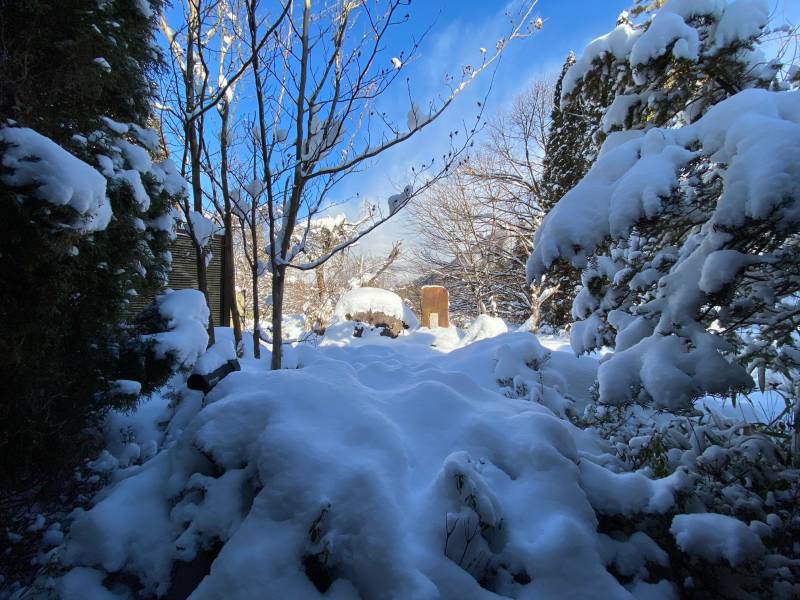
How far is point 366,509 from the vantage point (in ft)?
4.00

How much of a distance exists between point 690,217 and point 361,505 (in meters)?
1.90

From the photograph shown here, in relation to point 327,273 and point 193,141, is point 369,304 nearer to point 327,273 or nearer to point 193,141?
point 193,141

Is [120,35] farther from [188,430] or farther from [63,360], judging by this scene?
[188,430]

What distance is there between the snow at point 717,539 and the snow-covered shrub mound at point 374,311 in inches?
279

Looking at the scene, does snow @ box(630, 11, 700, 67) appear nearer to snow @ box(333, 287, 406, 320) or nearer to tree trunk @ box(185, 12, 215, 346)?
tree trunk @ box(185, 12, 215, 346)

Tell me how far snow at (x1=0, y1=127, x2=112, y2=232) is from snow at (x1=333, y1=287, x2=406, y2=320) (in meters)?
7.12

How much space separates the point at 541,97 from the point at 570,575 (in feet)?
48.4

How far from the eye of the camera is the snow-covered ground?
3.80ft

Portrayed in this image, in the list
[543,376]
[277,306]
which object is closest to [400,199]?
[277,306]

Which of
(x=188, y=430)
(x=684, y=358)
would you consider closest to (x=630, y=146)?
(x=684, y=358)

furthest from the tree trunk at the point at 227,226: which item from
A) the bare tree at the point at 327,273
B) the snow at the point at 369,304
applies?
the bare tree at the point at 327,273

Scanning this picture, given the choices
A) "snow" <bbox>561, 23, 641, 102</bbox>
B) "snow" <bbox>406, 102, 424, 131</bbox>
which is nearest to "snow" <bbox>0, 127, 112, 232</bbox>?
"snow" <bbox>406, 102, 424, 131</bbox>

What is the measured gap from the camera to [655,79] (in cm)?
229

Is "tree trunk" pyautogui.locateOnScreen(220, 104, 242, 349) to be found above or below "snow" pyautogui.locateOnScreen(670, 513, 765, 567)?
above
